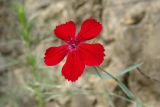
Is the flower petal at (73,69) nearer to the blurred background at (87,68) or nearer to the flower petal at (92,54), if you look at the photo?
the flower petal at (92,54)

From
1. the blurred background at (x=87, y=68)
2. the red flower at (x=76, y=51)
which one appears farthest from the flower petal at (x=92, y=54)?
the blurred background at (x=87, y=68)

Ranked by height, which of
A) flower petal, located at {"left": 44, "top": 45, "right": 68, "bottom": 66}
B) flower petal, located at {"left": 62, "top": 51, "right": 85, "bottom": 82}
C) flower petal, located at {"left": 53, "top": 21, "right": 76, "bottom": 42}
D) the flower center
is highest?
flower petal, located at {"left": 53, "top": 21, "right": 76, "bottom": 42}

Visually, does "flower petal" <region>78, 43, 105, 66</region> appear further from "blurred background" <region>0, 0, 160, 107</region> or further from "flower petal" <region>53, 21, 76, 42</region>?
"blurred background" <region>0, 0, 160, 107</region>

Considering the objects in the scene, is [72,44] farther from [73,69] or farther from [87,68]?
[87,68]

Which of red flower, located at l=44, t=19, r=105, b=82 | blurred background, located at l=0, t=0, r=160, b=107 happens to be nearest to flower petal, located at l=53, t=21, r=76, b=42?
red flower, located at l=44, t=19, r=105, b=82

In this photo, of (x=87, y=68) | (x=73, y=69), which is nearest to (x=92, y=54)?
(x=73, y=69)

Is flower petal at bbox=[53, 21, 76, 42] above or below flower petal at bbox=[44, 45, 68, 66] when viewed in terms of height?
above
